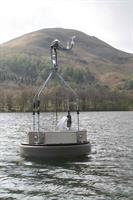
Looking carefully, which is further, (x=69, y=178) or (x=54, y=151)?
(x=54, y=151)

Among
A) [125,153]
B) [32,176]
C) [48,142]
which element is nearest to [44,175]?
[32,176]

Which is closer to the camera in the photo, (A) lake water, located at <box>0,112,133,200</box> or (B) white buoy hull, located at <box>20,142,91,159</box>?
(A) lake water, located at <box>0,112,133,200</box>

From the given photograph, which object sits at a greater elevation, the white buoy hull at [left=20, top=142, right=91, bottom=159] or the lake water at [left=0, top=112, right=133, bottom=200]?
the white buoy hull at [left=20, top=142, right=91, bottom=159]

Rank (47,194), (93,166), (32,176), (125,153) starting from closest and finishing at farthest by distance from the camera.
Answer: (47,194) → (32,176) → (93,166) → (125,153)

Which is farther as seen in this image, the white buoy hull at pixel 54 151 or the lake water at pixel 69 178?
the white buoy hull at pixel 54 151

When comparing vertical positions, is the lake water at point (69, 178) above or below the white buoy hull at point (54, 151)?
below

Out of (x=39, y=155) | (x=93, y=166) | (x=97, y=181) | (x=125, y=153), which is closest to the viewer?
(x=97, y=181)

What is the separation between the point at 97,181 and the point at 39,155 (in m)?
9.71

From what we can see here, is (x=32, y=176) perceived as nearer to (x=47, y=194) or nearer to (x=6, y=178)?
(x=6, y=178)

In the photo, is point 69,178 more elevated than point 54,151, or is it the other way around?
point 54,151

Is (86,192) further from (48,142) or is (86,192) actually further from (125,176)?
(48,142)

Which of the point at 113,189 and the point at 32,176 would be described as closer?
the point at 113,189

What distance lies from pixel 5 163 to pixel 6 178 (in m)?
6.89

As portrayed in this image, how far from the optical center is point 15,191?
76.5ft
